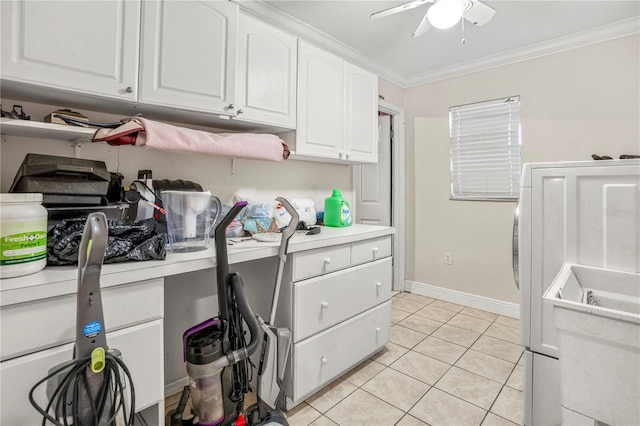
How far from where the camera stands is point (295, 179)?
2.46 m

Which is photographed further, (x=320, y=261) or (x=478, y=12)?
(x=478, y=12)

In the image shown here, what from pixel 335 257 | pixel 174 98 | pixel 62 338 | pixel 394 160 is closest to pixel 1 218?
A: pixel 62 338

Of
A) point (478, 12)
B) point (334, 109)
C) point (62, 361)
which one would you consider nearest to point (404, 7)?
point (478, 12)

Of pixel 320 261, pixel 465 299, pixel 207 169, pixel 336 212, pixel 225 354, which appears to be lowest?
pixel 465 299

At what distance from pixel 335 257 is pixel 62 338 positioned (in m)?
1.28

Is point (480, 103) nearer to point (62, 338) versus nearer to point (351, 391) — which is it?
point (351, 391)

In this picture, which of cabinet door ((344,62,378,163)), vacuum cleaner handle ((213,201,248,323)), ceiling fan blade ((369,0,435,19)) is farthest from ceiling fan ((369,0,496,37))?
vacuum cleaner handle ((213,201,248,323))

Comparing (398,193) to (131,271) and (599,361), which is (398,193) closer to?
(599,361)

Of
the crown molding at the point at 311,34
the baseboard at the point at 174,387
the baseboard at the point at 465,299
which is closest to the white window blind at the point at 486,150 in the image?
the crown molding at the point at 311,34

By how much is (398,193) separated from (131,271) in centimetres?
306

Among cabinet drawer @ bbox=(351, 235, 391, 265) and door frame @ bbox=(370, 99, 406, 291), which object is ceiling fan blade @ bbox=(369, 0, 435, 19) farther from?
door frame @ bbox=(370, 99, 406, 291)

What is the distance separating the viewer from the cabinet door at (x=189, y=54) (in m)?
1.40

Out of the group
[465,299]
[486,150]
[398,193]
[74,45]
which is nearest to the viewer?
[74,45]

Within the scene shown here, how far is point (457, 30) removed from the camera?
261 cm
